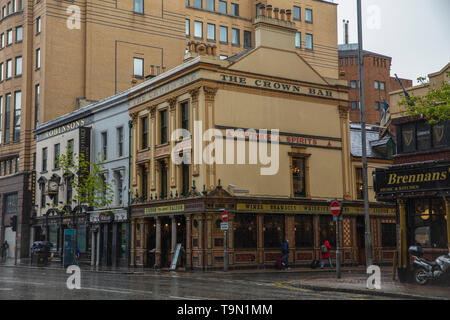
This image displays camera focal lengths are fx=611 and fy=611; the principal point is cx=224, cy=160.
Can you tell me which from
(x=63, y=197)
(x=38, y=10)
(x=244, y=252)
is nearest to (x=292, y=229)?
(x=244, y=252)

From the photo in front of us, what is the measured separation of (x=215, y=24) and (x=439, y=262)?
4893cm

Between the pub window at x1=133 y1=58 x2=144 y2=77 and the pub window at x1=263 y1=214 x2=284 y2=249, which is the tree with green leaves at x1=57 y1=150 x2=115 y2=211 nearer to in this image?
the pub window at x1=263 y1=214 x2=284 y2=249

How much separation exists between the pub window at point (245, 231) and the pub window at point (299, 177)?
13.2 ft

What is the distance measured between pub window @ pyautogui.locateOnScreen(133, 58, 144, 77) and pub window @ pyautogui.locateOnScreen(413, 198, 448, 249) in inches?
1473

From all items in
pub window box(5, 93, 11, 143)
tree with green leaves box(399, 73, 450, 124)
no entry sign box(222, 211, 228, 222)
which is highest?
pub window box(5, 93, 11, 143)

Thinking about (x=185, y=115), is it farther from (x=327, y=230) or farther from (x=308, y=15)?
(x=308, y=15)

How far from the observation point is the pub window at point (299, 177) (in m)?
38.5

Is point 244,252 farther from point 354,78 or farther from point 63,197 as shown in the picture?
point 354,78

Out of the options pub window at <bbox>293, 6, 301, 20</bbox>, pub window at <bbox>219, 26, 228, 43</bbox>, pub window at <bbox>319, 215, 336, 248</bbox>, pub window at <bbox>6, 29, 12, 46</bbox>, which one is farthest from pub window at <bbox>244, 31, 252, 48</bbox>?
pub window at <bbox>319, 215, 336, 248</bbox>

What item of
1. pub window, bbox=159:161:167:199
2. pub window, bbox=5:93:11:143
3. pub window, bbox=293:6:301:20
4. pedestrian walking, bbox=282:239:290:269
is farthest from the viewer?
pub window, bbox=293:6:301:20

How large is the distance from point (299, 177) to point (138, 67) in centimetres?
2428

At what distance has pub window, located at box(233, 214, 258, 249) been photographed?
35.2m

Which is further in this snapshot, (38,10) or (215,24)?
(215,24)
